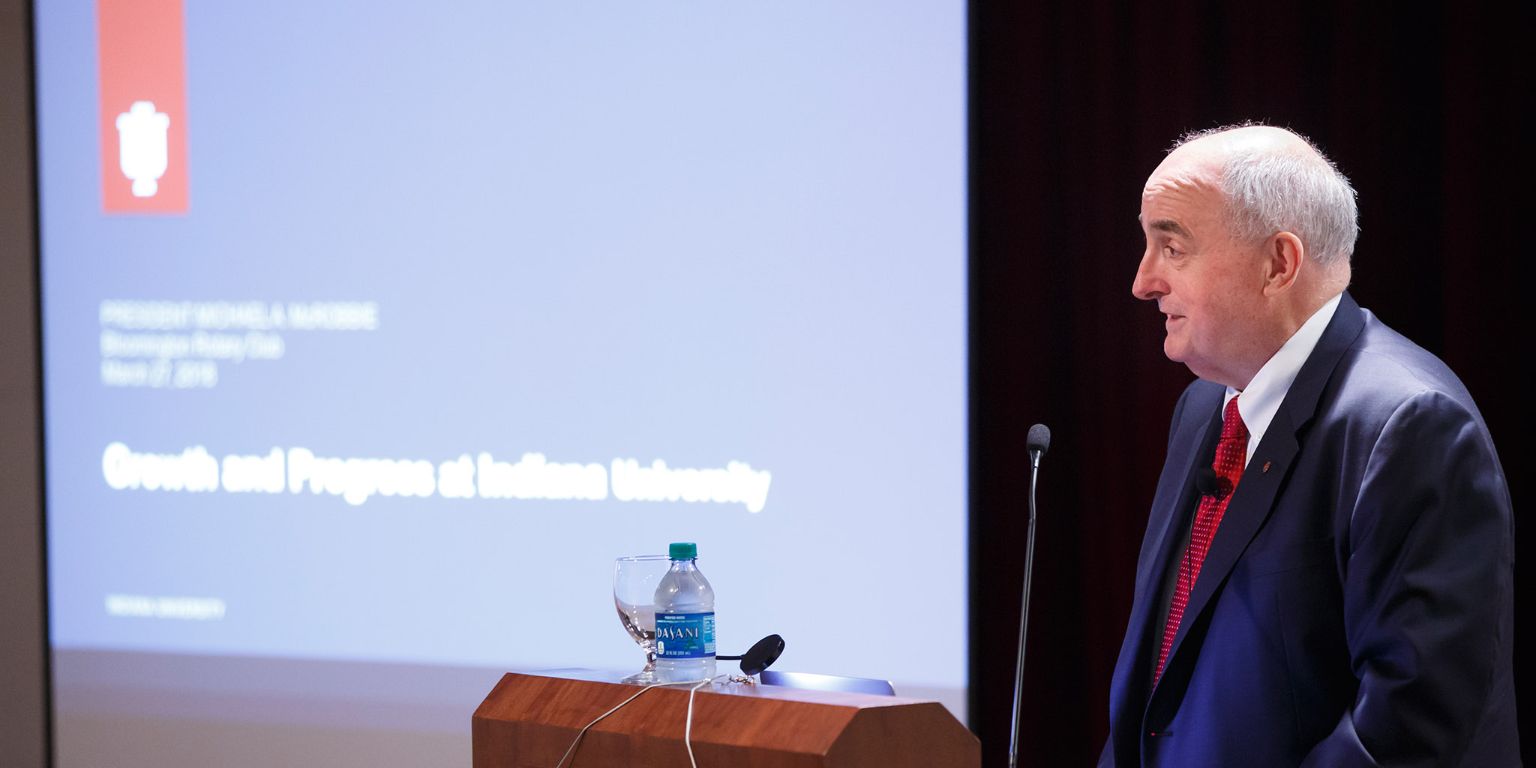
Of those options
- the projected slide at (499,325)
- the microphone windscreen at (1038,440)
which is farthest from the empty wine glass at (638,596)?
the projected slide at (499,325)

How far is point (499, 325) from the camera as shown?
3.88m

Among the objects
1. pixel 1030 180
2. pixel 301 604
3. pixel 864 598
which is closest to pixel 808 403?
pixel 864 598

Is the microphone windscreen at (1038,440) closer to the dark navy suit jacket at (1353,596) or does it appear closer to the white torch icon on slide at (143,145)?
the dark navy suit jacket at (1353,596)

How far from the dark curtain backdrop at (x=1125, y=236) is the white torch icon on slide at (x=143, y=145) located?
238cm

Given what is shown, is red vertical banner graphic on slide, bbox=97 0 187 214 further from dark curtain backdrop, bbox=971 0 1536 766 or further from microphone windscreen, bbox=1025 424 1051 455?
microphone windscreen, bbox=1025 424 1051 455

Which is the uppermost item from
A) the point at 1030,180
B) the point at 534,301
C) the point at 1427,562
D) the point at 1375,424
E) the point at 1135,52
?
the point at 1135,52

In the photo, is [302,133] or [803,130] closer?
[803,130]

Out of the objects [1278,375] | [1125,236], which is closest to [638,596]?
[1278,375]

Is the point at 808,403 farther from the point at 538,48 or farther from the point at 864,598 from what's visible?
the point at 538,48

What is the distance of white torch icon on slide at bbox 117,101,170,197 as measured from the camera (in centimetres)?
419

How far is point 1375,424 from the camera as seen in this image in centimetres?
178

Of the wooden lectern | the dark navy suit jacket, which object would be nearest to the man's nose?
the dark navy suit jacket

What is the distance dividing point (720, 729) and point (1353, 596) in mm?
788

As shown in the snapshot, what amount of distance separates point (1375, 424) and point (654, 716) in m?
0.96
